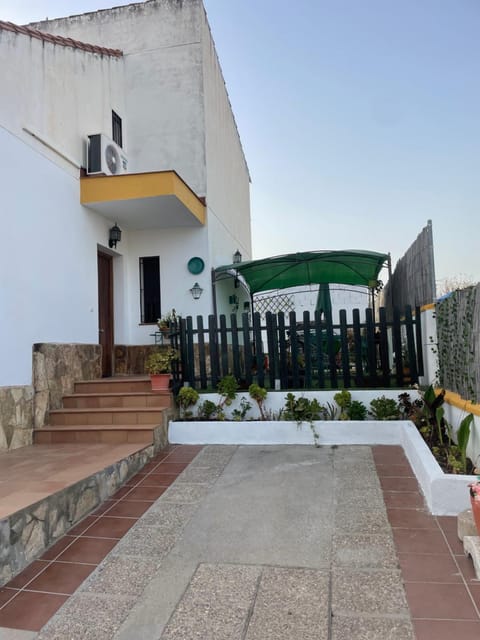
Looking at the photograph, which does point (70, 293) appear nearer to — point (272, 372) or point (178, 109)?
point (272, 372)

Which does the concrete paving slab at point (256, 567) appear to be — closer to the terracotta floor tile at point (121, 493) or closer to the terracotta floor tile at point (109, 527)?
the terracotta floor tile at point (109, 527)

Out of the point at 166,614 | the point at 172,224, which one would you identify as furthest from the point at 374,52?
the point at 166,614

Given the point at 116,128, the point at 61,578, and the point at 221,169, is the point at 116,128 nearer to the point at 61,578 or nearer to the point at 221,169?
the point at 221,169

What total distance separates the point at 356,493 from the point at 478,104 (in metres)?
8.25

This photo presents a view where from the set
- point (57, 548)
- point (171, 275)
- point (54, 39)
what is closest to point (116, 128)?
point (54, 39)

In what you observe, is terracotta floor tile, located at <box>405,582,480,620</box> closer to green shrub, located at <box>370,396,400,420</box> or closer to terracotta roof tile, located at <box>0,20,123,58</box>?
green shrub, located at <box>370,396,400,420</box>

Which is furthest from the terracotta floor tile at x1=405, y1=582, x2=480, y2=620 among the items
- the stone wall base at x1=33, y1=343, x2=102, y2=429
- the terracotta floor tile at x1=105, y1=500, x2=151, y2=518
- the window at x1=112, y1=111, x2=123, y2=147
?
the window at x1=112, y1=111, x2=123, y2=147

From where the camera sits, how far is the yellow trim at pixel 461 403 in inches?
150

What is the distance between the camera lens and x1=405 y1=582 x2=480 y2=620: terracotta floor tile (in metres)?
2.09

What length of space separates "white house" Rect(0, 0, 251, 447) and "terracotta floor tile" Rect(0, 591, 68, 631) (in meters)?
3.28

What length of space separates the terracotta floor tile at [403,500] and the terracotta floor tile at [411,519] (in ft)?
0.26

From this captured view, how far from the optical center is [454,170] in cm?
1044

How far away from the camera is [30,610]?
7.57 feet

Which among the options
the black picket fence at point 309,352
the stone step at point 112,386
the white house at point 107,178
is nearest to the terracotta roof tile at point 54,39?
the white house at point 107,178
